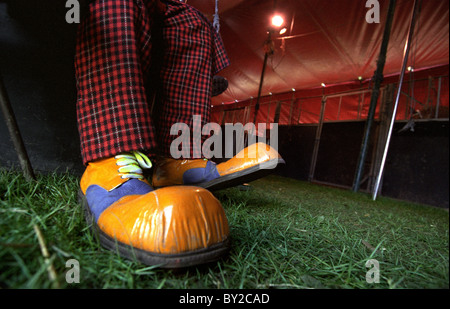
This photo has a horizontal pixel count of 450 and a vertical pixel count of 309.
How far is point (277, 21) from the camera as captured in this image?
4.29 meters

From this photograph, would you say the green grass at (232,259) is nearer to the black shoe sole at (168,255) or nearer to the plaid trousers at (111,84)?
the black shoe sole at (168,255)

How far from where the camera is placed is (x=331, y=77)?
19.7 ft

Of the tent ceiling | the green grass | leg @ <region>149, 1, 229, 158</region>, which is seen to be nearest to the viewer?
the green grass

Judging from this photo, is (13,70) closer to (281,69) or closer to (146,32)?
(146,32)

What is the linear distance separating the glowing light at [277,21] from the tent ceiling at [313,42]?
0.32 ft

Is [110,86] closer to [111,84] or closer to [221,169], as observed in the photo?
[111,84]

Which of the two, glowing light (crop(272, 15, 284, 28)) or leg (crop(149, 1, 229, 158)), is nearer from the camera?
leg (crop(149, 1, 229, 158))

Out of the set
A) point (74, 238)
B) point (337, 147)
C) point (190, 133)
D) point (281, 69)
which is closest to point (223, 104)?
point (281, 69)

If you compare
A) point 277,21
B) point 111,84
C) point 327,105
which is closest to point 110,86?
point 111,84

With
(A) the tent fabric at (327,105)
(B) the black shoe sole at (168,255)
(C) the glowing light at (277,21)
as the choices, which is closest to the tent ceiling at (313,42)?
(C) the glowing light at (277,21)

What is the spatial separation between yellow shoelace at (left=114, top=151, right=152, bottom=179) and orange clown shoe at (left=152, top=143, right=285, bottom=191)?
0.79 feet

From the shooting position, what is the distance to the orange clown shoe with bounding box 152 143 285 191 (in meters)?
0.66

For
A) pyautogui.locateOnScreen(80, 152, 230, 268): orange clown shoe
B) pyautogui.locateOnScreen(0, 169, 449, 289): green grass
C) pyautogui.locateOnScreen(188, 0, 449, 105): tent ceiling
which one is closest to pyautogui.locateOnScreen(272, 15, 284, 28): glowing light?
pyautogui.locateOnScreen(188, 0, 449, 105): tent ceiling

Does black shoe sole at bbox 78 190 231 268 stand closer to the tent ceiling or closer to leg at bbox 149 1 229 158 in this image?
leg at bbox 149 1 229 158
